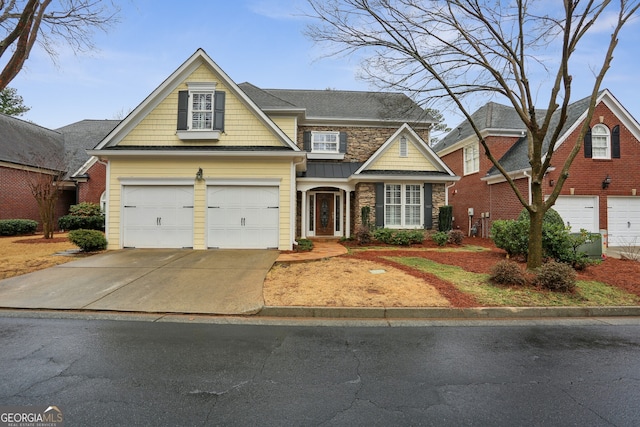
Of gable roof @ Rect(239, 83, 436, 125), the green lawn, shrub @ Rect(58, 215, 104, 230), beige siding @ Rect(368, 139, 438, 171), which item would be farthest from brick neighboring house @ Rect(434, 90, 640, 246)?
shrub @ Rect(58, 215, 104, 230)

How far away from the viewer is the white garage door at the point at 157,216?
10.9 metres

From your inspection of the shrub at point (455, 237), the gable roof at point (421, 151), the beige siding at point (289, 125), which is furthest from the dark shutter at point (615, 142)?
the beige siding at point (289, 125)

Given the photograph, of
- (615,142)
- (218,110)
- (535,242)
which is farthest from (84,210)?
(615,142)

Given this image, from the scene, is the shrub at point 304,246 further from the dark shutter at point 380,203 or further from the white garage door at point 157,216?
the dark shutter at point 380,203

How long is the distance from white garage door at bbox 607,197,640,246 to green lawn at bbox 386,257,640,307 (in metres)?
10.1

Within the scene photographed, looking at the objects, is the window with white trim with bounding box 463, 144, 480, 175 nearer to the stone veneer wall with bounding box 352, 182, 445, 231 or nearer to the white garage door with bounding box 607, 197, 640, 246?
the stone veneer wall with bounding box 352, 182, 445, 231

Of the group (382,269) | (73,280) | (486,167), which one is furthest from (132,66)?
(486,167)

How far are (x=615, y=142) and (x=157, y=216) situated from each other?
1982 cm

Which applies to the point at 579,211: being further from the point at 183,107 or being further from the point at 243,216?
the point at 183,107

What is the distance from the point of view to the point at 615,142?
14242mm

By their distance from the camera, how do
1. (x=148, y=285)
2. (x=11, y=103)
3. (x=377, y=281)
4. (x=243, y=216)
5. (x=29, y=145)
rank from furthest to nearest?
(x=11, y=103) → (x=29, y=145) → (x=243, y=216) → (x=377, y=281) → (x=148, y=285)

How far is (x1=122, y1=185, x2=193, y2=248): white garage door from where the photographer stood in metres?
10.9

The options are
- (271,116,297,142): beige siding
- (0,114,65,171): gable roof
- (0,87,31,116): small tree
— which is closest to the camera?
(271,116,297,142): beige siding

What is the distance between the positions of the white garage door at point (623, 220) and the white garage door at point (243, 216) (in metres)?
15.2
